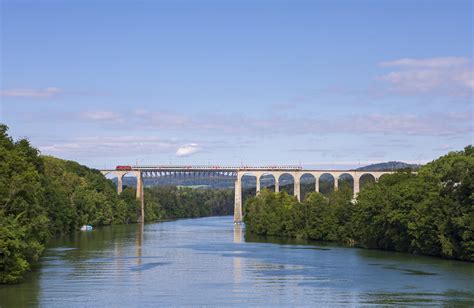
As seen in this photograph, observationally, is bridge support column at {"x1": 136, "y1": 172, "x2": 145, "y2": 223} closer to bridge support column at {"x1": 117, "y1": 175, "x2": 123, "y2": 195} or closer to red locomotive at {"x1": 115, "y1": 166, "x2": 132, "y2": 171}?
bridge support column at {"x1": 117, "y1": 175, "x2": 123, "y2": 195}

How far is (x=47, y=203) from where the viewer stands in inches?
3152

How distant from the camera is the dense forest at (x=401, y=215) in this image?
199 feet

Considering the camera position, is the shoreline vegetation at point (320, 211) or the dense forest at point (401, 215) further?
the dense forest at point (401, 215)

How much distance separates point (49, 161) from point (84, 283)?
6716 cm

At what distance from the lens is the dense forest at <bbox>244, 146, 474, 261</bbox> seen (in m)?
60.7

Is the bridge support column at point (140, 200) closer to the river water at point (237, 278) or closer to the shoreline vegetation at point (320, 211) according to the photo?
the shoreline vegetation at point (320, 211)

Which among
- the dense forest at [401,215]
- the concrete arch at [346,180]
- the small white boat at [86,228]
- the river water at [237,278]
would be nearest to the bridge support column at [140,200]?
the small white boat at [86,228]

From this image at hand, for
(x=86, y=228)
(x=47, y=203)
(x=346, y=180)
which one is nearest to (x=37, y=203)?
(x=47, y=203)

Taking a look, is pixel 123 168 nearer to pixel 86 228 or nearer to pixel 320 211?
pixel 86 228

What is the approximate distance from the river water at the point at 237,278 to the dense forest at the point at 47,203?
2120mm

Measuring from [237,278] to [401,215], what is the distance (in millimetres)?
23547

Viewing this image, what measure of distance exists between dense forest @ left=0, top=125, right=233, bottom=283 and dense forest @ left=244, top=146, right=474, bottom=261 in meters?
26.9

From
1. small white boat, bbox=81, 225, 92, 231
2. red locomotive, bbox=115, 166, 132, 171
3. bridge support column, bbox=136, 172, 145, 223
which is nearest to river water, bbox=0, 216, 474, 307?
small white boat, bbox=81, 225, 92, 231

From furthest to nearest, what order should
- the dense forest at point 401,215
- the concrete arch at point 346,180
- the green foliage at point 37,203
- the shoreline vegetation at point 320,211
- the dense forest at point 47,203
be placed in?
the concrete arch at point 346,180 < the dense forest at point 401,215 < the shoreline vegetation at point 320,211 < the dense forest at point 47,203 < the green foliage at point 37,203
